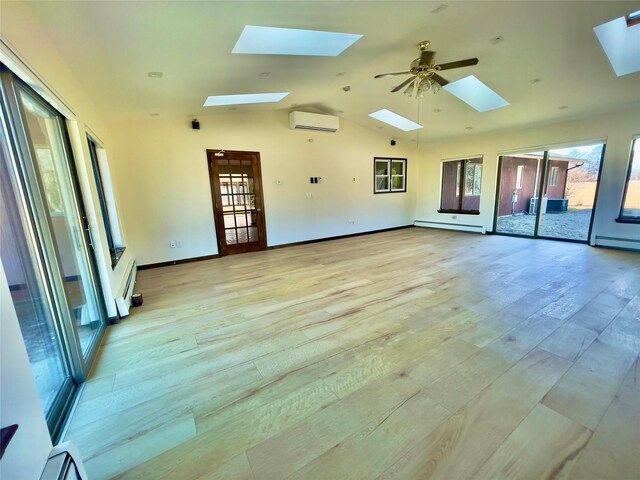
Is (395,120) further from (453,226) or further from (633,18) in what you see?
(633,18)

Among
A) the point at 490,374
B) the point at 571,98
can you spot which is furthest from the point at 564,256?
the point at 490,374

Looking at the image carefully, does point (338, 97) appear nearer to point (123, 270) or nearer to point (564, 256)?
point (123, 270)

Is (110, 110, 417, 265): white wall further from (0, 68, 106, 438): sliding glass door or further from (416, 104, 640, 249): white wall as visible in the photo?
(0, 68, 106, 438): sliding glass door

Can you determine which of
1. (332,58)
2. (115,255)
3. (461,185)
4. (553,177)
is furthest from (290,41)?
(553,177)

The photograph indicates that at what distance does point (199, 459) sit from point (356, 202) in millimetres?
6567

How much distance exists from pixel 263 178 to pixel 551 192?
7722mm

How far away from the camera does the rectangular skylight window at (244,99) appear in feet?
14.5

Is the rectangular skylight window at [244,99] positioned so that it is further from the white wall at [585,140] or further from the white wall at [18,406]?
the white wall at [585,140]

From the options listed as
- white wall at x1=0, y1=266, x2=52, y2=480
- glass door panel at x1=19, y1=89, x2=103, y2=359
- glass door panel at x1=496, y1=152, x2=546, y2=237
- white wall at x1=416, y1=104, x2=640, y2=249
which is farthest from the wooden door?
glass door panel at x1=496, y1=152, x2=546, y2=237

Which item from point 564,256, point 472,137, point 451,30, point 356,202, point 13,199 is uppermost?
point 451,30

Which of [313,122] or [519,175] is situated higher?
[313,122]

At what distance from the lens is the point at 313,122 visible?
5.98 metres

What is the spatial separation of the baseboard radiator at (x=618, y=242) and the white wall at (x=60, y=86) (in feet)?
27.2

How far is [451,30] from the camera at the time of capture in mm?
3037
